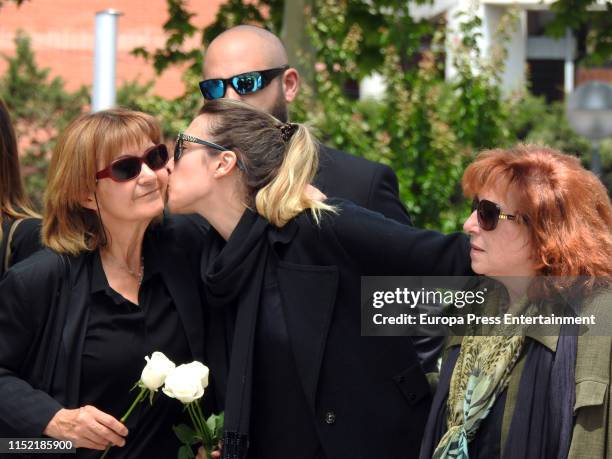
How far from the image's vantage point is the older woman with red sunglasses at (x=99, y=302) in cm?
345

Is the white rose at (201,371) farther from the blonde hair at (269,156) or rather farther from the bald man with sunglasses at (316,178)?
the blonde hair at (269,156)

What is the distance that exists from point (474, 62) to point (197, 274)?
14.8 feet

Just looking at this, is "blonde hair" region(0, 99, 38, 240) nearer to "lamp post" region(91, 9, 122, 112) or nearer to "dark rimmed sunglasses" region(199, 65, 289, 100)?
"dark rimmed sunglasses" region(199, 65, 289, 100)

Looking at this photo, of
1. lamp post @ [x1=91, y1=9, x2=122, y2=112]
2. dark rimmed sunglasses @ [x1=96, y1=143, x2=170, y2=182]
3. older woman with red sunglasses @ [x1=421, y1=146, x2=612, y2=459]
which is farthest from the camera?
lamp post @ [x1=91, y1=9, x2=122, y2=112]

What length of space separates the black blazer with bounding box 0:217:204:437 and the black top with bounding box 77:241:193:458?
4 centimetres

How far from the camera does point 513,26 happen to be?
8.11 meters

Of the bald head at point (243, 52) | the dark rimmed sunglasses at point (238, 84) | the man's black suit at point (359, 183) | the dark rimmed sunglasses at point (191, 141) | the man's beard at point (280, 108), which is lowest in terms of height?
the man's black suit at point (359, 183)

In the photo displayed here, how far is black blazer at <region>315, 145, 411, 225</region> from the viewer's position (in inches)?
154

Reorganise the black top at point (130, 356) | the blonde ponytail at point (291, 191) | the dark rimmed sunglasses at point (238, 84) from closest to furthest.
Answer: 1. the blonde ponytail at point (291, 191)
2. the black top at point (130, 356)
3. the dark rimmed sunglasses at point (238, 84)

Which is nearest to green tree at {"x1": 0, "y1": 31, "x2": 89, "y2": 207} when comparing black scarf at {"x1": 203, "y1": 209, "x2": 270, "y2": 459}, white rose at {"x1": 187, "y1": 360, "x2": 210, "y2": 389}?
black scarf at {"x1": 203, "y1": 209, "x2": 270, "y2": 459}

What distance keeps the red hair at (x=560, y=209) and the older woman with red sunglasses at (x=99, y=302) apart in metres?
1.23

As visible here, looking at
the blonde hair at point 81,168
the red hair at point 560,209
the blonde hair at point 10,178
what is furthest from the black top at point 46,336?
the red hair at point 560,209

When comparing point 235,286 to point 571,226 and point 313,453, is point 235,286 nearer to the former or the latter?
point 313,453

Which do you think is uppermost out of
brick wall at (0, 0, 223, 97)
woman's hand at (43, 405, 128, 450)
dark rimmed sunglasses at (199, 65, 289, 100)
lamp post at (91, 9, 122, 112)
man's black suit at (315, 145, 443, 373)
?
brick wall at (0, 0, 223, 97)
